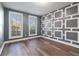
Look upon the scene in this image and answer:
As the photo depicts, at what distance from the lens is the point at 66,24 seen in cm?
328

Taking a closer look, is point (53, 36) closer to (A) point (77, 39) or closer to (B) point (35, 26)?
(A) point (77, 39)

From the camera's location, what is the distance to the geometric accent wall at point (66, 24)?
112 inches

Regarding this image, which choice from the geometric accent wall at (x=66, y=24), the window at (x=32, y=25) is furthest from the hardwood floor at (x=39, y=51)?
the window at (x=32, y=25)

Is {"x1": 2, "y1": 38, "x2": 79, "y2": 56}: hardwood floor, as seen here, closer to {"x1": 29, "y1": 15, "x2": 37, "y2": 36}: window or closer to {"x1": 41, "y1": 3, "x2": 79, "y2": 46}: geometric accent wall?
{"x1": 41, "y1": 3, "x2": 79, "y2": 46}: geometric accent wall

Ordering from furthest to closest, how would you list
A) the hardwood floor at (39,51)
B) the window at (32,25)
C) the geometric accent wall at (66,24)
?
the window at (32,25) < the geometric accent wall at (66,24) < the hardwood floor at (39,51)

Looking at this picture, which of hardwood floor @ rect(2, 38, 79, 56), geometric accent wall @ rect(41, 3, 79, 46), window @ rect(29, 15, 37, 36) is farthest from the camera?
window @ rect(29, 15, 37, 36)

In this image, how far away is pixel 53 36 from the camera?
167 inches

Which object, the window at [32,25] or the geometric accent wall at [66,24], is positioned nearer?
the geometric accent wall at [66,24]

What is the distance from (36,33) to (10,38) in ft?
7.72

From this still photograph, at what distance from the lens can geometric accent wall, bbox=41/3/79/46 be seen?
2836 mm

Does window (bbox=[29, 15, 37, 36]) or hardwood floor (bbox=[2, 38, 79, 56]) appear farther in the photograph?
window (bbox=[29, 15, 37, 36])

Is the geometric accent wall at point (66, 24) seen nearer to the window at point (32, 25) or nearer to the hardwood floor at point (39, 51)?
the hardwood floor at point (39, 51)

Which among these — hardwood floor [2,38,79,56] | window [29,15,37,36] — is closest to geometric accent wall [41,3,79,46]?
hardwood floor [2,38,79,56]

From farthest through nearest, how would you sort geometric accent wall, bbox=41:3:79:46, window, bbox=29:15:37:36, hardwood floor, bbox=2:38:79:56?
window, bbox=29:15:37:36 < geometric accent wall, bbox=41:3:79:46 < hardwood floor, bbox=2:38:79:56
